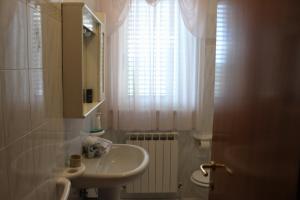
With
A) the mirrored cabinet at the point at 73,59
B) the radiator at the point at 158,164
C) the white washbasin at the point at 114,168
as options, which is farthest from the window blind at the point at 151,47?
the mirrored cabinet at the point at 73,59

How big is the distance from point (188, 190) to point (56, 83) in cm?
213

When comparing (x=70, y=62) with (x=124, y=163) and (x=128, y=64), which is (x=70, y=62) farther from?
(x=128, y=64)

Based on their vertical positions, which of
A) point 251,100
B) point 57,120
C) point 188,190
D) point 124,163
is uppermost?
point 251,100

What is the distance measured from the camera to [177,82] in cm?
274

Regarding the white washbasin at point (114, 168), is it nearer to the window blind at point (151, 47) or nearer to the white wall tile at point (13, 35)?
the window blind at point (151, 47)

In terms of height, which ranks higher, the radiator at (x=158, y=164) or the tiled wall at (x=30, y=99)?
the tiled wall at (x=30, y=99)

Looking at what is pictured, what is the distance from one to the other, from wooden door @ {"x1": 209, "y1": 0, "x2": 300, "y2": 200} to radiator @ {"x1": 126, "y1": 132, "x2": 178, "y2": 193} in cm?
153

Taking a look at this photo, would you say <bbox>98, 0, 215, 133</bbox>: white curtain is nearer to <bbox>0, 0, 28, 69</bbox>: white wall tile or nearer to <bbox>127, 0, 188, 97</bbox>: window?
<bbox>127, 0, 188, 97</bbox>: window

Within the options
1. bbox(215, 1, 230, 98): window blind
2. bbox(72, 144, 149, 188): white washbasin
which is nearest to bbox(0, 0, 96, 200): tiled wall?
bbox(72, 144, 149, 188): white washbasin

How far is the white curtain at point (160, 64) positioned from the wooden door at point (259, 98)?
1.40 m

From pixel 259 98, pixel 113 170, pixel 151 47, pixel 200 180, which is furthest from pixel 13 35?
pixel 200 180

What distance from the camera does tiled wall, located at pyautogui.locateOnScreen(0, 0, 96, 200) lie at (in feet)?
2.86

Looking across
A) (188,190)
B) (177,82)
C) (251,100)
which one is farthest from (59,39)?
(188,190)

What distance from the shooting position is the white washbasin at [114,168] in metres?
1.66
